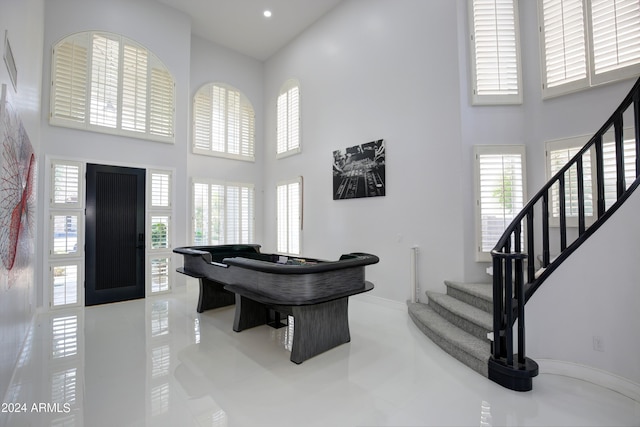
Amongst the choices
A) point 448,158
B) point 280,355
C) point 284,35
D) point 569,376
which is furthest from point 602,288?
point 284,35

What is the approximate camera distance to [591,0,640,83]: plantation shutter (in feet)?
10.9

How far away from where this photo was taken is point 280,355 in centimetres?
323

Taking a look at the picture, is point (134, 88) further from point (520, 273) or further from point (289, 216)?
point (520, 273)

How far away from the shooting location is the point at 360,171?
542cm

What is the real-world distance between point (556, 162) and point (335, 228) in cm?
356

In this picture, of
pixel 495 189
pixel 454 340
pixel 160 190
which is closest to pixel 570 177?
pixel 495 189

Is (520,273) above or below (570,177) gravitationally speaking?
below

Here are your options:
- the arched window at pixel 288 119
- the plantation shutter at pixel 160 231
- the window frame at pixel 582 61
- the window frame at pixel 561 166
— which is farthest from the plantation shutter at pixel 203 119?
the window frame at pixel 561 166

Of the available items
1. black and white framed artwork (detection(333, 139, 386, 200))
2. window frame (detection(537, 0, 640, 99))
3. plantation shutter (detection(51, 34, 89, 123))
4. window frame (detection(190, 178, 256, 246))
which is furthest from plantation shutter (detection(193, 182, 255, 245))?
window frame (detection(537, 0, 640, 99))

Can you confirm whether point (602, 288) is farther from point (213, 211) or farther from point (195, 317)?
point (213, 211)

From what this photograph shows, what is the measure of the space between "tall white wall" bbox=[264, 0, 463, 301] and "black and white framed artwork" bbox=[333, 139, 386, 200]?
0.41 feet

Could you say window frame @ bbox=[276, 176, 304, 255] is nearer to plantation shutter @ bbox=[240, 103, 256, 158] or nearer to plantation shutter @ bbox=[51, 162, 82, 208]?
plantation shutter @ bbox=[240, 103, 256, 158]

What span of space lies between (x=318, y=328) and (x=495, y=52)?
4.38 m

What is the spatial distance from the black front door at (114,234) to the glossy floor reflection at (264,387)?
1301 mm
